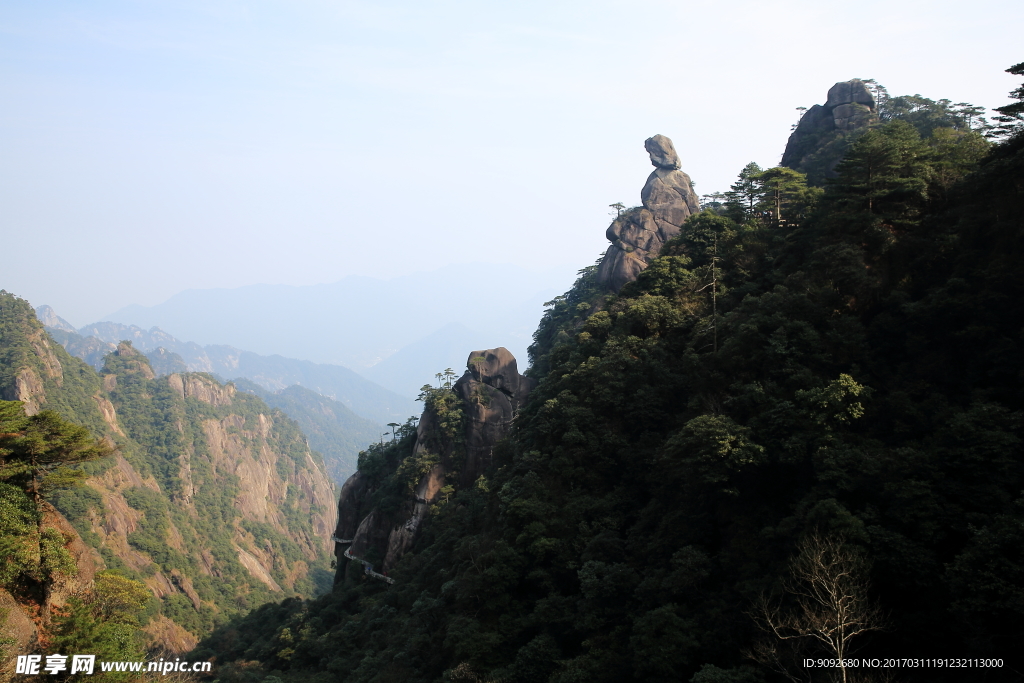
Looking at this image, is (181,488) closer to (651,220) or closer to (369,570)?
(369,570)

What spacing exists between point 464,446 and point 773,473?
1894 cm

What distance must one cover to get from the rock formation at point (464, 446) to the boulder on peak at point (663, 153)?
58.5 ft

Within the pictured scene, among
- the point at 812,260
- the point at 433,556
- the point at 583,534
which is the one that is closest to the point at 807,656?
the point at 583,534

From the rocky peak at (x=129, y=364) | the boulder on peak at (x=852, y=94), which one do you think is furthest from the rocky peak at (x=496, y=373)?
the rocky peak at (x=129, y=364)

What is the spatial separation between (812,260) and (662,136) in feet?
84.0

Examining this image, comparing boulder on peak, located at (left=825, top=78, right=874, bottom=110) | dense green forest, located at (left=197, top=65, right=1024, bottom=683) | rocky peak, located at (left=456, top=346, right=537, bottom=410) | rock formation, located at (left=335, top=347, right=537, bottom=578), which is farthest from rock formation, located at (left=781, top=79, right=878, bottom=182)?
rock formation, located at (left=335, top=347, right=537, bottom=578)

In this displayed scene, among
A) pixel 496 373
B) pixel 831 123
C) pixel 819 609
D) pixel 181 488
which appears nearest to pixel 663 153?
pixel 831 123

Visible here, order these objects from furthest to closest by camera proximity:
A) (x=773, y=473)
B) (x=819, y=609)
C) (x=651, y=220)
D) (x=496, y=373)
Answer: (x=651, y=220)
(x=496, y=373)
(x=773, y=473)
(x=819, y=609)

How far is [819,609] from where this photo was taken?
11.5 m

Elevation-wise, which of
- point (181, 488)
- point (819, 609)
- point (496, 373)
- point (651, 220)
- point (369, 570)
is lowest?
point (369, 570)

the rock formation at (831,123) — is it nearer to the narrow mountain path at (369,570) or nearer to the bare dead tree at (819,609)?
the bare dead tree at (819,609)

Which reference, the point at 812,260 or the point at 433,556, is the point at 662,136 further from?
the point at 433,556

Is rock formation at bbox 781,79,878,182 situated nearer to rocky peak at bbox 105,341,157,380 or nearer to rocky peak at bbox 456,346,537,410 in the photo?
rocky peak at bbox 456,346,537,410

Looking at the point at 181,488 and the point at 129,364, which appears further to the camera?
the point at 129,364
